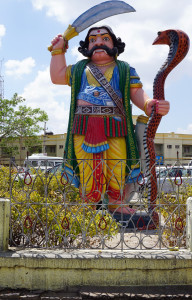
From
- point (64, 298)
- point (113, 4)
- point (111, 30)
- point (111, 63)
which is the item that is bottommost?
point (64, 298)

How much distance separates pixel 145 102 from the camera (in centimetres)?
583

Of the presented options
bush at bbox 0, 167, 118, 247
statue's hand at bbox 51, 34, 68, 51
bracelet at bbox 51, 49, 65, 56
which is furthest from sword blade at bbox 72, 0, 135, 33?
bush at bbox 0, 167, 118, 247

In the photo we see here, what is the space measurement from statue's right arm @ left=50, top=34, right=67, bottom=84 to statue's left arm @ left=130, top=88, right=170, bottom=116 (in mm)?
1287

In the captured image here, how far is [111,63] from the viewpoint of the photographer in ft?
19.9

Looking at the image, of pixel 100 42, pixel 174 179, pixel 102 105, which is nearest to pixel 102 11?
pixel 100 42

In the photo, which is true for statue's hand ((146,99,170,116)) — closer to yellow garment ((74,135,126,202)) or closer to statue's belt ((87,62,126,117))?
statue's belt ((87,62,126,117))

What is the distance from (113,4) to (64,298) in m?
4.93

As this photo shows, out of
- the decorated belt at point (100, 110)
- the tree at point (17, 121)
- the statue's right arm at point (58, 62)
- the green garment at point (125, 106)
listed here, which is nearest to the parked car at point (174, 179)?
the green garment at point (125, 106)

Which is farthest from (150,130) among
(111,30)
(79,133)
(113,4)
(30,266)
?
(30,266)

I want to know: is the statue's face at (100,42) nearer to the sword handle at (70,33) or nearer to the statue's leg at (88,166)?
the sword handle at (70,33)

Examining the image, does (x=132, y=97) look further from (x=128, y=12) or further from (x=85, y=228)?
(x=85, y=228)

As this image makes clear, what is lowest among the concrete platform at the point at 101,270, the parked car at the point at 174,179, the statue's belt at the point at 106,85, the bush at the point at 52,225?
the concrete platform at the point at 101,270

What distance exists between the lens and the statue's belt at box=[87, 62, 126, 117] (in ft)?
18.8

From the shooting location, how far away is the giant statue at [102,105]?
570cm
